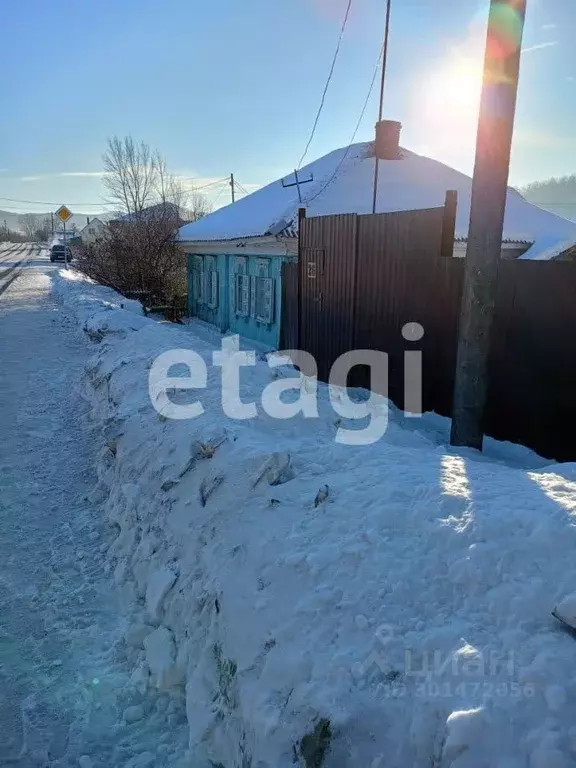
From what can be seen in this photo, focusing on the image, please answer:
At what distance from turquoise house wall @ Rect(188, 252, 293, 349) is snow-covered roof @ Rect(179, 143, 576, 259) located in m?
0.78

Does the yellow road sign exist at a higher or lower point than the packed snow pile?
higher

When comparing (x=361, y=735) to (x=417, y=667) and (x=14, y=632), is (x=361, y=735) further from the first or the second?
(x=14, y=632)

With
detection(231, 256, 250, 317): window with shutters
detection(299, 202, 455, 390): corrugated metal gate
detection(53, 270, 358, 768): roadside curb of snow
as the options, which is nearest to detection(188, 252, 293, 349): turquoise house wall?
detection(231, 256, 250, 317): window with shutters

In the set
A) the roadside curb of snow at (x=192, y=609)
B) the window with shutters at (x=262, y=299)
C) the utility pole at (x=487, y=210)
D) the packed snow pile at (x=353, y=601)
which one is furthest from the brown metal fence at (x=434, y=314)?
the window with shutters at (x=262, y=299)

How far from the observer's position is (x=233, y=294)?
571 inches

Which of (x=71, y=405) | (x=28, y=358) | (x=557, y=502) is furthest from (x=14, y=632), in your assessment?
(x=28, y=358)

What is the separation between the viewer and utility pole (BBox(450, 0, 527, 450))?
3.69 metres

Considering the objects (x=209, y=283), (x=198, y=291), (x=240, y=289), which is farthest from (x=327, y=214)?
(x=198, y=291)

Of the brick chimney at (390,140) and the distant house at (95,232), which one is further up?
the brick chimney at (390,140)

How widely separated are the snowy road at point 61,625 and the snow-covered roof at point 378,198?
6852 millimetres

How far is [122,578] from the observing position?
3557 mm

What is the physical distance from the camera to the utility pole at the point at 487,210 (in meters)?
3.69

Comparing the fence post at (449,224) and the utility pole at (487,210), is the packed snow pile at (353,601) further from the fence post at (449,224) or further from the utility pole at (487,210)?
the fence post at (449,224)

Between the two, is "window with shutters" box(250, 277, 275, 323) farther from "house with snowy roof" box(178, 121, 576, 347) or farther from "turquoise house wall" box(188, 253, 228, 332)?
"turquoise house wall" box(188, 253, 228, 332)
